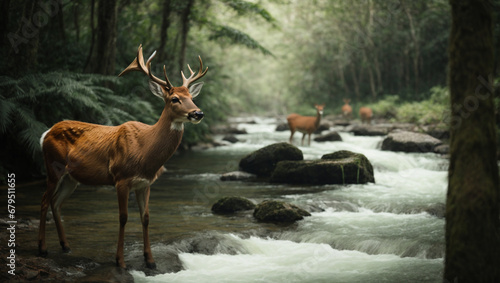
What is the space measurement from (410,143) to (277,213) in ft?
39.2

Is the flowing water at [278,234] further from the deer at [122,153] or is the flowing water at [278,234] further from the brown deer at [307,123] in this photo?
the brown deer at [307,123]

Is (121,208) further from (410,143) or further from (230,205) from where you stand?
(410,143)

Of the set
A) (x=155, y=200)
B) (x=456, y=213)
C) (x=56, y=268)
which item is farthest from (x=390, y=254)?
(x=155, y=200)

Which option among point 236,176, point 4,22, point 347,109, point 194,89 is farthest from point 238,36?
point 347,109

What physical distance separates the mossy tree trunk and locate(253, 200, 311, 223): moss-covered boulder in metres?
4.52

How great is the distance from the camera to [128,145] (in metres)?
5.49

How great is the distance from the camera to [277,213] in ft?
28.2

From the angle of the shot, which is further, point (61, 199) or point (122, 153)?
point (61, 199)

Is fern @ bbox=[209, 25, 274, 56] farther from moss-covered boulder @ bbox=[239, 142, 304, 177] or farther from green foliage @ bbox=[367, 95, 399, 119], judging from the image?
green foliage @ bbox=[367, 95, 399, 119]

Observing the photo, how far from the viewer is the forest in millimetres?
10469

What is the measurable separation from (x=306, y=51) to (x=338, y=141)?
2492 cm

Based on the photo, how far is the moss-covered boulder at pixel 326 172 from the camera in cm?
1271

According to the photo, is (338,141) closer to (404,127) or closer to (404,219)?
(404,127)

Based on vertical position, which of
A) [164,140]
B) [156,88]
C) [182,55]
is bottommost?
[164,140]
